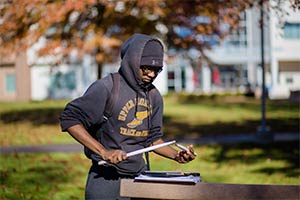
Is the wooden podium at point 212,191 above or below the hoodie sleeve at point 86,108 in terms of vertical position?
below

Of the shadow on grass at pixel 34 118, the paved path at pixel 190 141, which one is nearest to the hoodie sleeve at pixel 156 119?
the paved path at pixel 190 141

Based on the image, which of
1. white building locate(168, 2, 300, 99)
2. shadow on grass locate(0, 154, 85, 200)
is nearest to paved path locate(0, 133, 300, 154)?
shadow on grass locate(0, 154, 85, 200)

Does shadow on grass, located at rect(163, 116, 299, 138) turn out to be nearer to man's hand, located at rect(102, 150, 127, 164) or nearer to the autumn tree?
the autumn tree

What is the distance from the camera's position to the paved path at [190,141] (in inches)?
601

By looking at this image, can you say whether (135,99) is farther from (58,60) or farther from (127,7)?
(58,60)

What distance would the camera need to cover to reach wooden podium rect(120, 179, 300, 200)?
3.92m

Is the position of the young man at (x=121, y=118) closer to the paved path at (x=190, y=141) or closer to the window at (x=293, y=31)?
the paved path at (x=190, y=141)

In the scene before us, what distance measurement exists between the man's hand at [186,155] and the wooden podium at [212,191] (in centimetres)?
40

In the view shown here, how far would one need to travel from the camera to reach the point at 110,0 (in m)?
Result: 18.5

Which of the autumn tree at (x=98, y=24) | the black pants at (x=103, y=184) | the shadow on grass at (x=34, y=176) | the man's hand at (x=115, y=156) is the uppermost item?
the autumn tree at (x=98, y=24)

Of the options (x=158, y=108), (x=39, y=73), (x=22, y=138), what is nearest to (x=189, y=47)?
(x=22, y=138)

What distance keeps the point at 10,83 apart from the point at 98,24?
33.9m

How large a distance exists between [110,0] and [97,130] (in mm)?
14418

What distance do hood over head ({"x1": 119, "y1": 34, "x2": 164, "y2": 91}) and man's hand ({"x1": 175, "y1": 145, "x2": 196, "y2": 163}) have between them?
1.68 ft
